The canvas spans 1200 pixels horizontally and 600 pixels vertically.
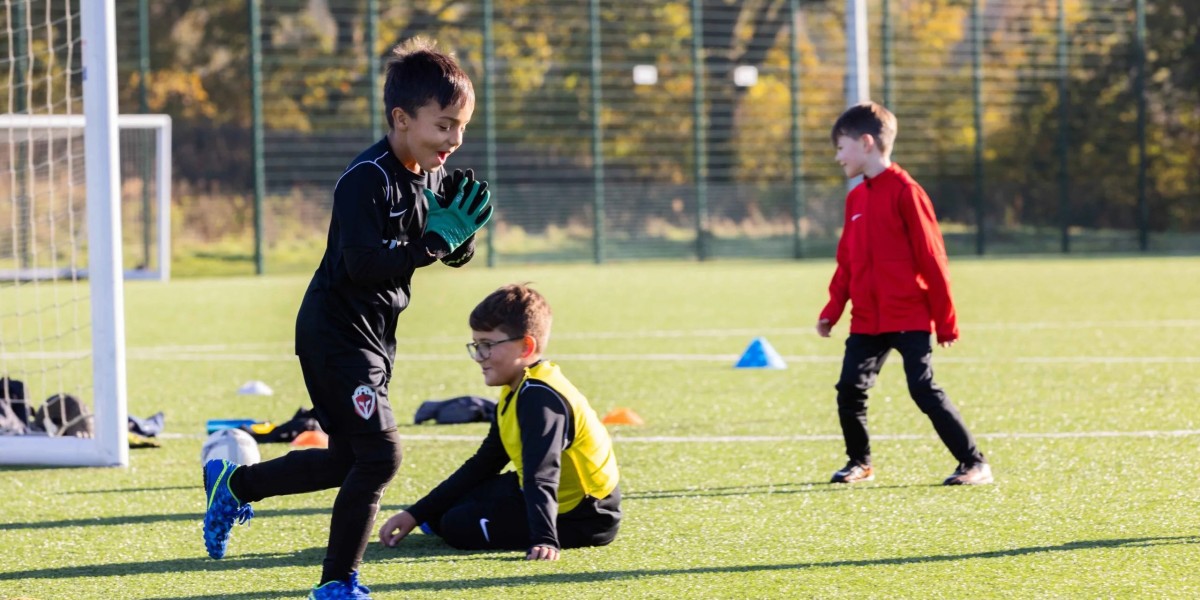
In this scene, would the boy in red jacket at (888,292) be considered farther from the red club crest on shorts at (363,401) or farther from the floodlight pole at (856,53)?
the floodlight pole at (856,53)

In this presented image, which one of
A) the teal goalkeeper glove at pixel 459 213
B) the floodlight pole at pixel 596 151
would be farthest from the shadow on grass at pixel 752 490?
the floodlight pole at pixel 596 151

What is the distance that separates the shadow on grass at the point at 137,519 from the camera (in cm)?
505

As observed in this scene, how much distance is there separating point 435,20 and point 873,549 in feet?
82.5

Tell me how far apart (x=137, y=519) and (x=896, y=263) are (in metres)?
2.77

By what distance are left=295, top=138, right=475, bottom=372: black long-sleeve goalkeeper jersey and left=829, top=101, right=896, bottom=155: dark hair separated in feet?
7.28

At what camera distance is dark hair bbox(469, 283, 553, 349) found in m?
4.32

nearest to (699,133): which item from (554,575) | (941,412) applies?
(941,412)

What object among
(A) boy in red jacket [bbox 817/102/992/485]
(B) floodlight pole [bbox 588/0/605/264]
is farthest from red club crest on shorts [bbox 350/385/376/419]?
(B) floodlight pole [bbox 588/0/605/264]

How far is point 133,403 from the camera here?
27.6 feet

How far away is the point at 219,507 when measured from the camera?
4270 millimetres

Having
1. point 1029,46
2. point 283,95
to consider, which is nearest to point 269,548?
point 283,95

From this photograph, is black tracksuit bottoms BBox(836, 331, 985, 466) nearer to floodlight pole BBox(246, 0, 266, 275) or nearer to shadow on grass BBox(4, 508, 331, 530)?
shadow on grass BBox(4, 508, 331, 530)

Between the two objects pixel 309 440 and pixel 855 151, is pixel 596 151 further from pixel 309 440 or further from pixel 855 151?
pixel 855 151

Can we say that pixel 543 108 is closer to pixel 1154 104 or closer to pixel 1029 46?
pixel 1029 46
